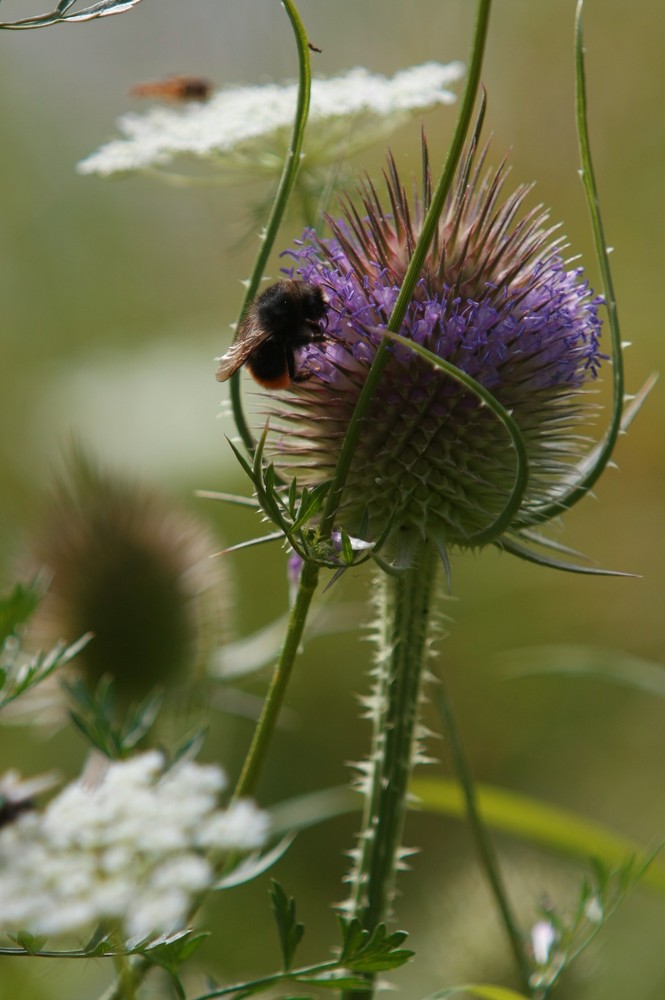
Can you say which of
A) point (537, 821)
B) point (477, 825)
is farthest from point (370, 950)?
point (537, 821)

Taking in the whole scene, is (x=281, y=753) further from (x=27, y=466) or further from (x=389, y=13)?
(x=389, y=13)

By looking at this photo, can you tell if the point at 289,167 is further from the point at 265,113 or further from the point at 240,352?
the point at 265,113

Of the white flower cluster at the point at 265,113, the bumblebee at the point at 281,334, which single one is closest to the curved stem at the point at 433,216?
the bumblebee at the point at 281,334

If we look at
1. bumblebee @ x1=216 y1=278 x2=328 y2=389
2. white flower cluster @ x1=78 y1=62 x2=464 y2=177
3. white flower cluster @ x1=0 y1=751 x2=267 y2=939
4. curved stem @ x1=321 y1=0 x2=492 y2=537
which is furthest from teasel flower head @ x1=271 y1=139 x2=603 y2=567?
white flower cluster @ x1=0 y1=751 x2=267 y2=939

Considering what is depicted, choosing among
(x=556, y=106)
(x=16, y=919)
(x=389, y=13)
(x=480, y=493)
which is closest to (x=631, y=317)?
(x=556, y=106)

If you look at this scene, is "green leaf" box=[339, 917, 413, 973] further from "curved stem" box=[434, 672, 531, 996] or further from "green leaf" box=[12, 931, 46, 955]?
"curved stem" box=[434, 672, 531, 996]
